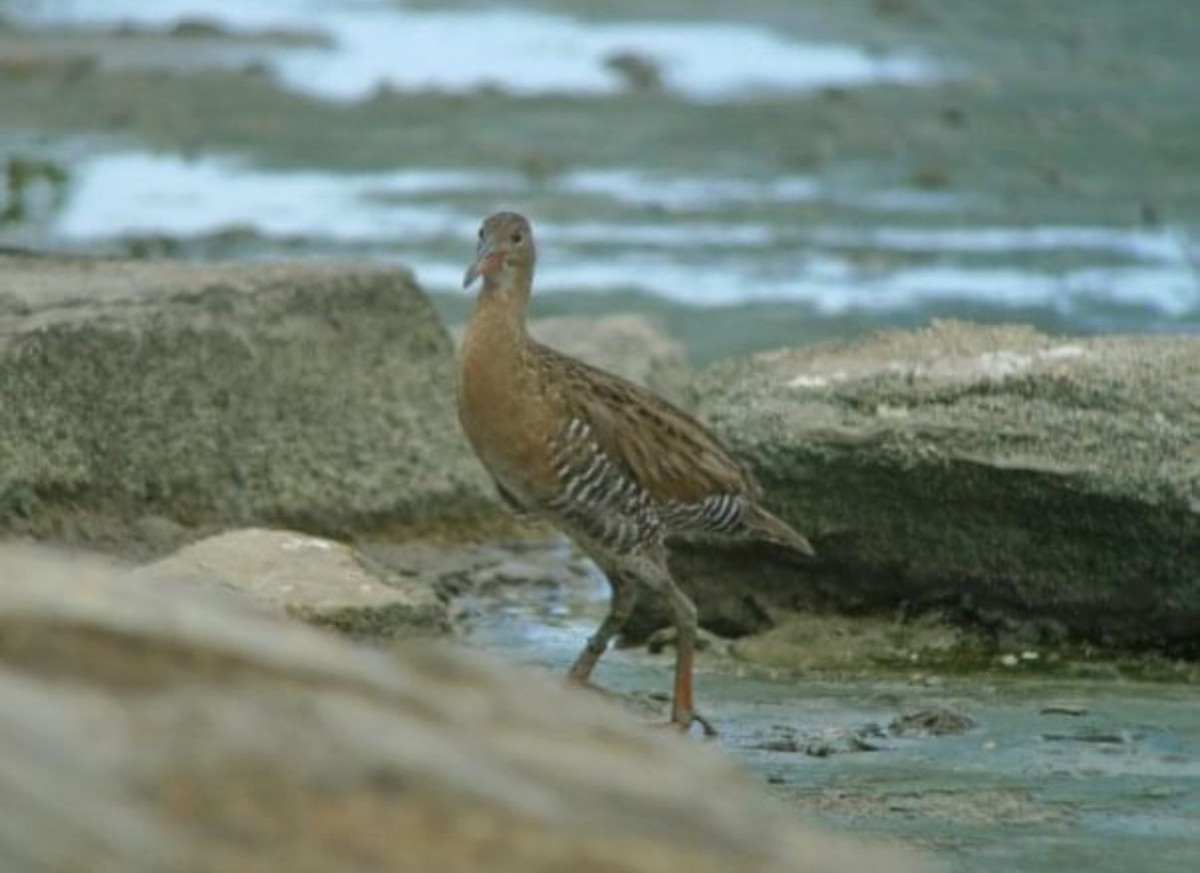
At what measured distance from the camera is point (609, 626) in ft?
31.1

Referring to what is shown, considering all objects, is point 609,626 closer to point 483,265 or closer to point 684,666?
point 684,666

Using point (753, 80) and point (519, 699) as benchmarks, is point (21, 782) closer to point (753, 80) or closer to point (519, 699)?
point (519, 699)

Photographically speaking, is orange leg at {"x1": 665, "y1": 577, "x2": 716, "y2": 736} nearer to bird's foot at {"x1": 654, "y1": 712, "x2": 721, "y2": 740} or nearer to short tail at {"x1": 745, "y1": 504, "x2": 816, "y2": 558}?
bird's foot at {"x1": 654, "y1": 712, "x2": 721, "y2": 740}

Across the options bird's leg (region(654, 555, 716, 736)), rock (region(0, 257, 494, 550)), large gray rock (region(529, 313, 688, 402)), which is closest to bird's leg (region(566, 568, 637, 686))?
bird's leg (region(654, 555, 716, 736))

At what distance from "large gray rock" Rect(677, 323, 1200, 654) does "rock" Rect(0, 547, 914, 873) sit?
543cm

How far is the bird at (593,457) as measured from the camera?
9.12 meters

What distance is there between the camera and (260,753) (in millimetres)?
4141

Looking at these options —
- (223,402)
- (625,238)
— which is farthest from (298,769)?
(625,238)

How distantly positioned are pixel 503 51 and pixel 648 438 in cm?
1388

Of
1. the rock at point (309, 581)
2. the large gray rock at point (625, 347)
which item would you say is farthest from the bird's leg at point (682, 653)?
the large gray rock at point (625, 347)

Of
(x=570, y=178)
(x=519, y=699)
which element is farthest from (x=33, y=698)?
(x=570, y=178)

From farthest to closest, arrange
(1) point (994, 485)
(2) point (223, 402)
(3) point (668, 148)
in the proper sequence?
1. (3) point (668, 148)
2. (2) point (223, 402)
3. (1) point (994, 485)

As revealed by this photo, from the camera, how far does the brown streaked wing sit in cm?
929

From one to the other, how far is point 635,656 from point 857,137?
10.1 m
